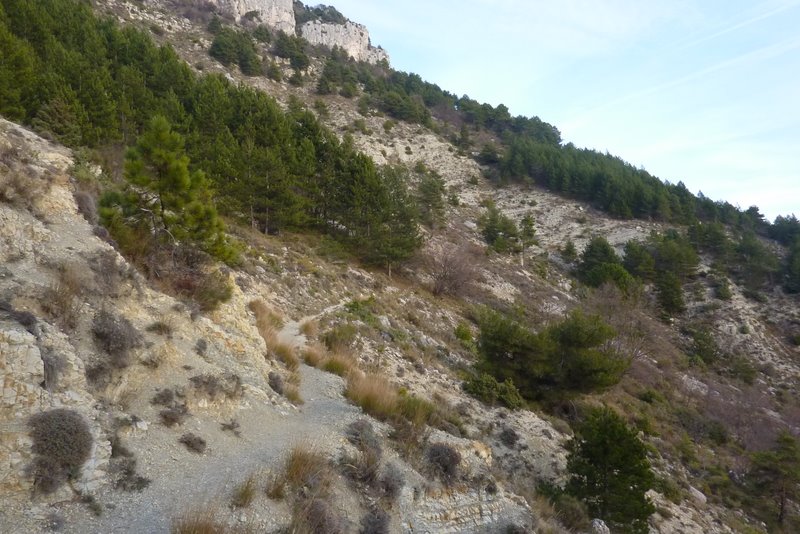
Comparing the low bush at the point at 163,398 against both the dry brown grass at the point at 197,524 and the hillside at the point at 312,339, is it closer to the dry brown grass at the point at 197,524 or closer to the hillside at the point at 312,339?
the hillside at the point at 312,339

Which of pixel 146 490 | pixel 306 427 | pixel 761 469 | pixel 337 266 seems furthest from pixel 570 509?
pixel 337 266

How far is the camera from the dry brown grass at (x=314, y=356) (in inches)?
479

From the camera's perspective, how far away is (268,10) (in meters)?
78.1

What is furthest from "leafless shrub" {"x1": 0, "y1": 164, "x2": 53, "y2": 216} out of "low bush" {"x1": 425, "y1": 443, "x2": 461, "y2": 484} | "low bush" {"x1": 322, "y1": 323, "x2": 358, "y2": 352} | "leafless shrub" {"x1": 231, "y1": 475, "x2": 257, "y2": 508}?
"low bush" {"x1": 425, "y1": 443, "x2": 461, "y2": 484}

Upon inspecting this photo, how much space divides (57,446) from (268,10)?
3508 inches

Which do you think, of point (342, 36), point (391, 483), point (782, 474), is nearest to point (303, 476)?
point (391, 483)

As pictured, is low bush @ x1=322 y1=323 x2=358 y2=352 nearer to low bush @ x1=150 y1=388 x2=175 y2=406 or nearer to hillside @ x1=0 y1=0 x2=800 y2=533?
hillside @ x1=0 y1=0 x2=800 y2=533

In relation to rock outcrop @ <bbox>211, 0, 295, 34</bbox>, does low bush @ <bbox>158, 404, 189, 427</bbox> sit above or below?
below

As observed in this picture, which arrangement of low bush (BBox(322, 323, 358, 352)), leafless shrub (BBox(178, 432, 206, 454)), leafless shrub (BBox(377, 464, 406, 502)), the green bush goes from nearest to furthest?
leafless shrub (BBox(178, 432, 206, 454))
leafless shrub (BBox(377, 464, 406, 502))
low bush (BBox(322, 323, 358, 352))
the green bush

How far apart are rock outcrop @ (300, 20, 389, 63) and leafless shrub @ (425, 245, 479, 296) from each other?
213ft

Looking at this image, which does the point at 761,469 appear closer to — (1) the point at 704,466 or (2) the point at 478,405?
(1) the point at 704,466

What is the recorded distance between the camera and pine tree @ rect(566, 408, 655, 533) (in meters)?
11.0

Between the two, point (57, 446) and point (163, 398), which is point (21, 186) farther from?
point (57, 446)

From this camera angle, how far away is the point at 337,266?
2494cm
